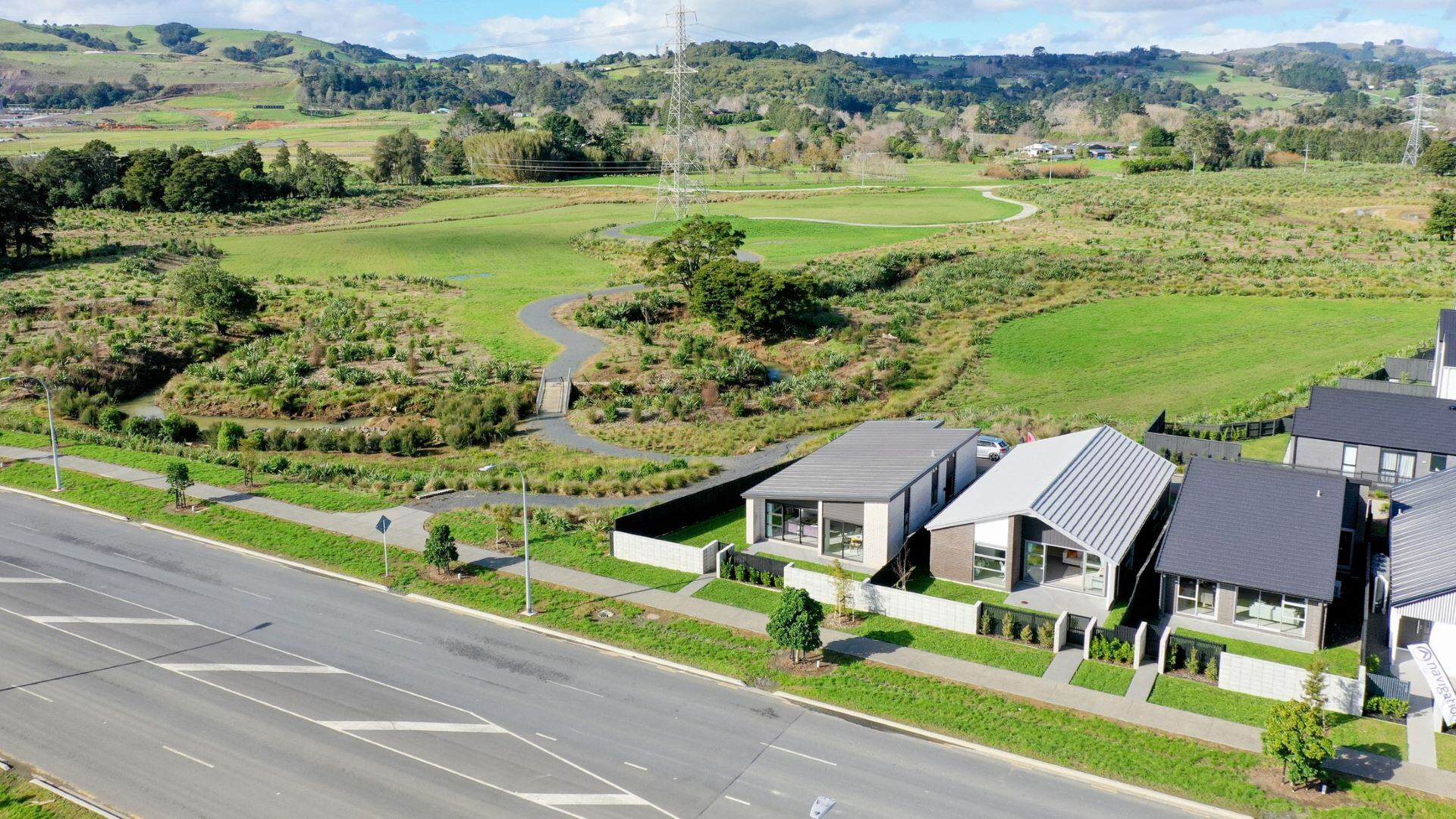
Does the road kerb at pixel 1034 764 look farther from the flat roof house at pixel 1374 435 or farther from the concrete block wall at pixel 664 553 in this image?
the flat roof house at pixel 1374 435

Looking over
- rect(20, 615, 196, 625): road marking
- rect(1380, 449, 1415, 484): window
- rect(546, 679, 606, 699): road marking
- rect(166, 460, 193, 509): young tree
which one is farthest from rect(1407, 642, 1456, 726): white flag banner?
rect(166, 460, 193, 509): young tree

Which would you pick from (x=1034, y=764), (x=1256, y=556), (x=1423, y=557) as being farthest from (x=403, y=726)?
(x=1423, y=557)

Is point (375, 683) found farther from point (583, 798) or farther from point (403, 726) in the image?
point (583, 798)

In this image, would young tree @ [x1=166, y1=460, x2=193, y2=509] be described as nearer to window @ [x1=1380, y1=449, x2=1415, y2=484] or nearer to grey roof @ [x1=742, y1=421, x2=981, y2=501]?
grey roof @ [x1=742, y1=421, x2=981, y2=501]

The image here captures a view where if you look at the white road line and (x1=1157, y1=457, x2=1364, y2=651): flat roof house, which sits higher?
(x1=1157, y1=457, x2=1364, y2=651): flat roof house

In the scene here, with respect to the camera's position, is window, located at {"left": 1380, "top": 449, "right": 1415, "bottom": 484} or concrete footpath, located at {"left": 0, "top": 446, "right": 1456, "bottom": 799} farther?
window, located at {"left": 1380, "top": 449, "right": 1415, "bottom": 484}

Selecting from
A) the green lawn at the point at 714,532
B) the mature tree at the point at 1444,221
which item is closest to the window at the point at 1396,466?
the green lawn at the point at 714,532

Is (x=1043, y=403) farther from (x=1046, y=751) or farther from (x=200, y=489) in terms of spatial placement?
(x=200, y=489)
